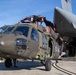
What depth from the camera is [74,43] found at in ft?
83.3

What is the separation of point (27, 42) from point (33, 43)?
562mm

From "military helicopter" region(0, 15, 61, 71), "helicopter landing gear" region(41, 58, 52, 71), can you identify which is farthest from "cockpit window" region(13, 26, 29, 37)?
"helicopter landing gear" region(41, 58, 52, 71)

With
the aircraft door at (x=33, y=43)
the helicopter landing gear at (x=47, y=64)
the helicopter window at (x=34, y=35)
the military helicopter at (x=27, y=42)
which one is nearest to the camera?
the military helicopter at (x=27, y=42)

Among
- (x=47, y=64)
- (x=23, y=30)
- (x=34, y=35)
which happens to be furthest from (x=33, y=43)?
(x=47, y=64)

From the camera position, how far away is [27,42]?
424 inches

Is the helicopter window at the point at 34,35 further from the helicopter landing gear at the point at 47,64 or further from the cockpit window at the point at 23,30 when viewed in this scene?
the helicopter landing gear at the point at 47,64

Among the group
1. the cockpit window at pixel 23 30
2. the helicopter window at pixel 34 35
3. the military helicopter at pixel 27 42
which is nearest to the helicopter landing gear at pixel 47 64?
the military helicopter at pixel 27 42

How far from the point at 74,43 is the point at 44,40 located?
13.2m

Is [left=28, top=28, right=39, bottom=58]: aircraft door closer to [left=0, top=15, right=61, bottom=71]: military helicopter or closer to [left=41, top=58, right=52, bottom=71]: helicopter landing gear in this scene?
[left=0, top=15, right=61, bottom=71]: military helicopter

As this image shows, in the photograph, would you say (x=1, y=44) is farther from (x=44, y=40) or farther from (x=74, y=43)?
(x=74, y=43)

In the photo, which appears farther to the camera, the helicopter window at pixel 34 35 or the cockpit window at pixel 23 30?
the helicopter window at pixel 34 35

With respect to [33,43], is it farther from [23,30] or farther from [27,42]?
[23,30]

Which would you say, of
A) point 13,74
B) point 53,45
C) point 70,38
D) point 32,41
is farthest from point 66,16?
point 13,74

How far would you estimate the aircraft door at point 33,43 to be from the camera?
36.3 ft
